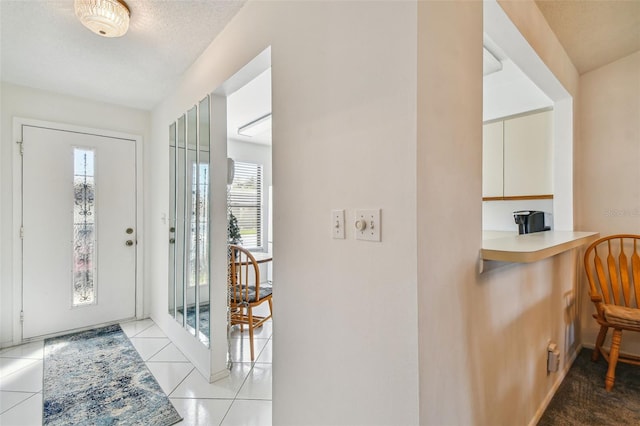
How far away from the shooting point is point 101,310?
3115mm

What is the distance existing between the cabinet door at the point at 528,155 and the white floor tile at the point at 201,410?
2.73m

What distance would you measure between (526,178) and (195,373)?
122 inches

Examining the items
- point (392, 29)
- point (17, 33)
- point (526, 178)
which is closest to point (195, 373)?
point (392, 29)

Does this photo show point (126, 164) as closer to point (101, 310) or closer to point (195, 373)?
point (101, 310)

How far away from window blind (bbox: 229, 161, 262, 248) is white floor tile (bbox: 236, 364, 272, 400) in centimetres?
272

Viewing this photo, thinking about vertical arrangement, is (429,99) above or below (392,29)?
below

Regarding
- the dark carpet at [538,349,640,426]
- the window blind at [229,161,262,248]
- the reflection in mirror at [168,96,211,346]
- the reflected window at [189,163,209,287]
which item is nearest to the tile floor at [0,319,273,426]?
the reflection in mirror at [168,96,211,346]

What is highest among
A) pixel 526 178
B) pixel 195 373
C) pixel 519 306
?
pixel 526 178

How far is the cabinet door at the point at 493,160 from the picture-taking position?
8.46ft

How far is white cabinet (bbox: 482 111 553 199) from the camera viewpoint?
2.44 meters

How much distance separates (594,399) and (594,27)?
248 centimetres

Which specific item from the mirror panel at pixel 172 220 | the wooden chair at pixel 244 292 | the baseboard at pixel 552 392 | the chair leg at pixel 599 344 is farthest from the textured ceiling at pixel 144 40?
the baseboard at pixel 552 392

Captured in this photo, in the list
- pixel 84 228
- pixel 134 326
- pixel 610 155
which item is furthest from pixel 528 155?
pixel 84 228

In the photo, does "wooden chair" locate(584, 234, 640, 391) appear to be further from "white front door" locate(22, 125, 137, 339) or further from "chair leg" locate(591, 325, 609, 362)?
"white front door" locate(22, 125, 137, 339)
